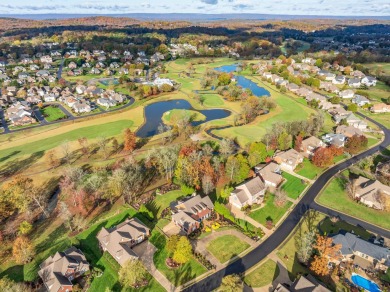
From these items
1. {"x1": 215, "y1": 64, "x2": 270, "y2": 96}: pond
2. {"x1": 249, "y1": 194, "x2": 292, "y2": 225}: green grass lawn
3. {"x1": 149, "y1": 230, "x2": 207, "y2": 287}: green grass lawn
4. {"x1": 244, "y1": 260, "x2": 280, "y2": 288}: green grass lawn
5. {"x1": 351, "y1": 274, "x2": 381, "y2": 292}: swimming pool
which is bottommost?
{"x1": 215, "y1": 64, "x2": 270, "y2": 96}: pond

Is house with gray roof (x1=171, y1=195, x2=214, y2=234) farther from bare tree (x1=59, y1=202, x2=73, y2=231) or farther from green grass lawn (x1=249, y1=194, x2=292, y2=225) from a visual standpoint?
bare tree (x1=59, y1=202, x2=73, y2=231)

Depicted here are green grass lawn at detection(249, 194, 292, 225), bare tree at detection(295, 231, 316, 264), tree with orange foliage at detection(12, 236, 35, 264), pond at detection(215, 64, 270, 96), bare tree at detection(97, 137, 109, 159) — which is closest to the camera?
bare tree at detection(295, 231, 316, 264)

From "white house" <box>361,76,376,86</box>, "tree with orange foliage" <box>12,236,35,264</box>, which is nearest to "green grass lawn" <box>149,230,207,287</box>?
"tree with orange foliage" <box>12,236,35,264</box>

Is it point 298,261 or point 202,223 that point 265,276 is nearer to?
point 298,261

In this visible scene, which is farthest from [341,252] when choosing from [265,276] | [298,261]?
[265,276]

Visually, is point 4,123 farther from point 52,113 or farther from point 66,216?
point 66,216

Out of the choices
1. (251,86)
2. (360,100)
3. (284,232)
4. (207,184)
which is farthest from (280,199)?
(251,86)
